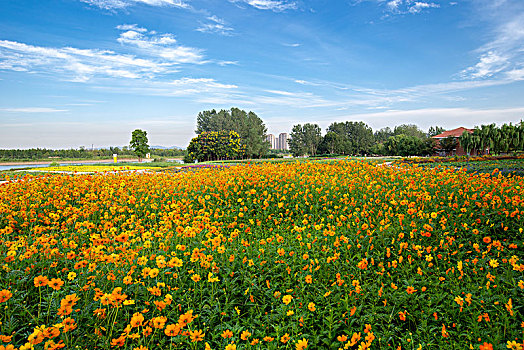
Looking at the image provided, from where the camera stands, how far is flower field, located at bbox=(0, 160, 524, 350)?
87.5 inches

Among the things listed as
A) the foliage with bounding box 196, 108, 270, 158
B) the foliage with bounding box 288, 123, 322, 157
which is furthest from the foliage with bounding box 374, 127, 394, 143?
the foliage with bounding box 196, 108, 270, 158

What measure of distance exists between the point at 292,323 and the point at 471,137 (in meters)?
39.6

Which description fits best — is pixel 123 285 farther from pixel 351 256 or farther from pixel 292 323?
pixel 351 256

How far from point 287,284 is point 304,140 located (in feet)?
216

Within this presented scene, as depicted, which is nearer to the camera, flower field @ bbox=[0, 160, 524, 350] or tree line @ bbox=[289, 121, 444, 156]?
flower field @ bbox=[0, 160, 524, 350]

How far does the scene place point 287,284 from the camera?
2.86m

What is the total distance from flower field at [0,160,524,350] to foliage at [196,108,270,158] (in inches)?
1796

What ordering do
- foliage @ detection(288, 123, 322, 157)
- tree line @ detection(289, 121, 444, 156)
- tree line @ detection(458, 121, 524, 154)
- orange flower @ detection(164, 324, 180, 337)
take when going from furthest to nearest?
1. foliage @ detection(288, 123, 322, 157)
2. tree line @ detection(289, 121, 444, 156)
3. tree line @ detection(458, 121, 524, 154)
4. orange flower @ detection(164, 324, 180, 337)

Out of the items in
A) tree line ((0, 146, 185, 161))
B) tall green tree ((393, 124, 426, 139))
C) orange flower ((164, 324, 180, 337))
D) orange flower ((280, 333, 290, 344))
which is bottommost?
orange flower ((280, 333, 290, 344))

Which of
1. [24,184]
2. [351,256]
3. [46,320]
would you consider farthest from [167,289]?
[24,184]

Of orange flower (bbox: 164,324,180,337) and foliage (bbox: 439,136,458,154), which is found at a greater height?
foliage (bbox: 439,136,458,154)

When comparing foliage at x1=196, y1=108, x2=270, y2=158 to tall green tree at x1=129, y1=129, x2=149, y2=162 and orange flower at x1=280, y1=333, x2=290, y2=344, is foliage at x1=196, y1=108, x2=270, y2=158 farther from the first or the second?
orange flower at x1=280, y1=333, x2=290, y2=344

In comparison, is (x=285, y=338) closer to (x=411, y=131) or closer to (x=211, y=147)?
(x=211, y=147)

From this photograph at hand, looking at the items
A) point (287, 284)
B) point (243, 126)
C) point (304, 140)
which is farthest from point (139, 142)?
point (287, 284)
